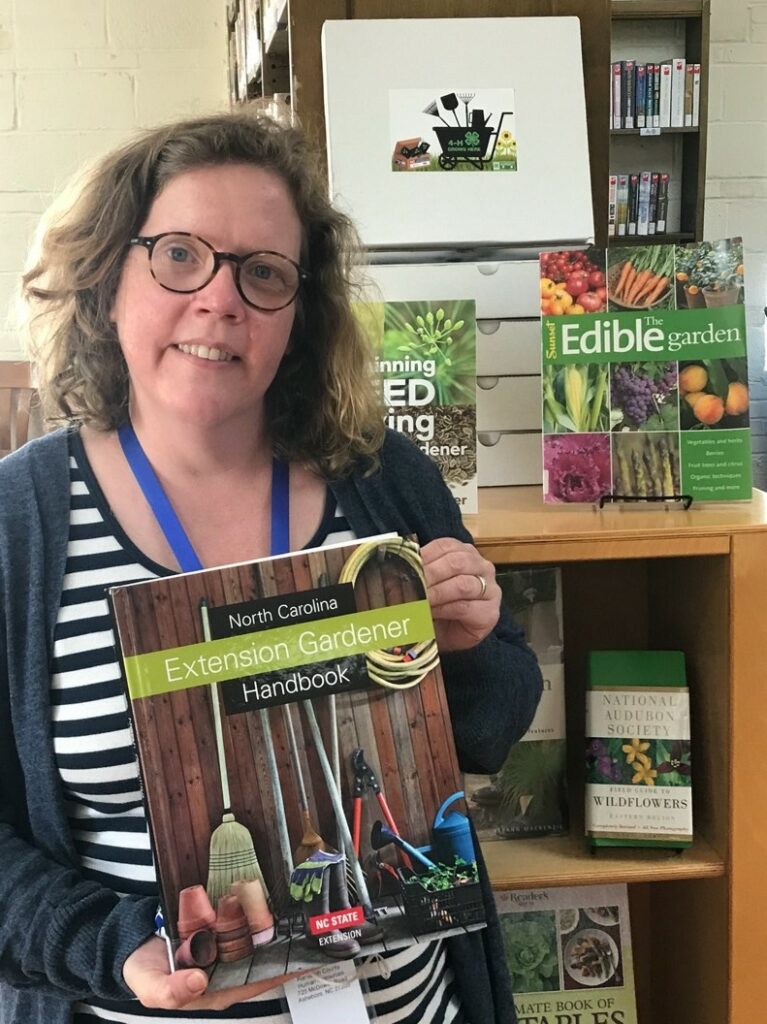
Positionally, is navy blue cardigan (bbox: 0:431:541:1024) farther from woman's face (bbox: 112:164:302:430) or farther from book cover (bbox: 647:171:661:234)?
book cover (bbox: 647:171:661:234)

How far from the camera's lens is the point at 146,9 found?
140 inches

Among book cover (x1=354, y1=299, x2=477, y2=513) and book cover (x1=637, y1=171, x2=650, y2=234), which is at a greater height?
book cover (x1=637, y1=171, x2=650, y2=234)

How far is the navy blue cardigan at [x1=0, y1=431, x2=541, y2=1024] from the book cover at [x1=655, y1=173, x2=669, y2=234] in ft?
9.85

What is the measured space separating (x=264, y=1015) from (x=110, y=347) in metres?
0.66

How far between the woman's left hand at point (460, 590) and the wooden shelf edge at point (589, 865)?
1.56 feet

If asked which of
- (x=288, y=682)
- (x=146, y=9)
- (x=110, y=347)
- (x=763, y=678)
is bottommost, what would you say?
(x=763, y=678)

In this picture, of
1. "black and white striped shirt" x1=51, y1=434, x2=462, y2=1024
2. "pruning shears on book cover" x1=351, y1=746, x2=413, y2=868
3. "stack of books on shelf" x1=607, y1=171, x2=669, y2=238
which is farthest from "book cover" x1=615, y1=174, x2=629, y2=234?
"pruning shears on book cover" x1=351, y1=746, x2=413, y2=868

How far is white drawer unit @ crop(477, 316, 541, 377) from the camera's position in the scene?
4.94ft

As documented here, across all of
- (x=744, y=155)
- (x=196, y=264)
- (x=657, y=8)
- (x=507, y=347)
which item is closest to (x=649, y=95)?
(x=657, y=8)

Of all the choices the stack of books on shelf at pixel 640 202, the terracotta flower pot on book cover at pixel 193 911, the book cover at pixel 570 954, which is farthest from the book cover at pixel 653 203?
the terracotta flower pot on book cover at pixel 193 911

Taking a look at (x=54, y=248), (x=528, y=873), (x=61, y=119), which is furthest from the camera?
(x=61, y=119)

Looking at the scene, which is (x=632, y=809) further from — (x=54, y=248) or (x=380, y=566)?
(x=54, y=248)

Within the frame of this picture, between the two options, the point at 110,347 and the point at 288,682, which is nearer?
the point at 288,682

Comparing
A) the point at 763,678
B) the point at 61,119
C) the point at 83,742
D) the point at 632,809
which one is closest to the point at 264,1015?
the point at 83,742
